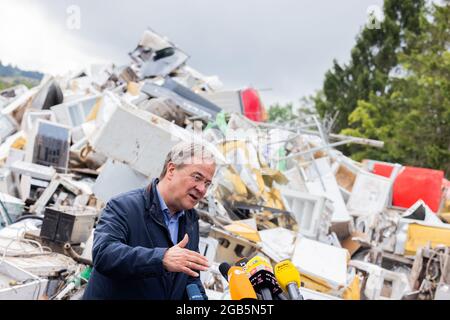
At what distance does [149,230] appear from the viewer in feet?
5.81

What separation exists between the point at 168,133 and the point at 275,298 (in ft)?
12.4

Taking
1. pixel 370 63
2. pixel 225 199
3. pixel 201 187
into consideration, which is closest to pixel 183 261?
pixel 201 187

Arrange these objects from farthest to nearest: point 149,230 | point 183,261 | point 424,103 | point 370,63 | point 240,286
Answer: point 370,63
point 424,103
point 149,230
point 183,261
point 240,286

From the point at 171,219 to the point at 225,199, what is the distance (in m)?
4.46

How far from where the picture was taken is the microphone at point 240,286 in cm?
131

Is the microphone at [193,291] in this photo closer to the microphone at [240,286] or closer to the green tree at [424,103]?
the microphone at [240,286]

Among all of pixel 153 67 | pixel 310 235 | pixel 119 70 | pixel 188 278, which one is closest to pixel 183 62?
pixel 153 67

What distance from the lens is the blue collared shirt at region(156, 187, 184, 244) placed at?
5.98 feet

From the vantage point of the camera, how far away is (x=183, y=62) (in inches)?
569

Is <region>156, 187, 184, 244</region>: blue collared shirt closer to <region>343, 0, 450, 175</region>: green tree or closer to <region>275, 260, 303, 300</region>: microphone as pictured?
<region>275, 260, 303, 300</region>: microphone

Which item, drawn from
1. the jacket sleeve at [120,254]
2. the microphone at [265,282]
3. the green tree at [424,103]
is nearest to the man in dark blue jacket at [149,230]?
the jacket sleeve at [120,254]

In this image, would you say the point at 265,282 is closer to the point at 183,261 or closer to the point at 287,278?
the point at 287,278

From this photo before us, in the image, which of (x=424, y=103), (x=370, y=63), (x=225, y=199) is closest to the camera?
(x=225, y=199)

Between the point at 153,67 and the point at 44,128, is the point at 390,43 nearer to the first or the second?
the point at 153,67
